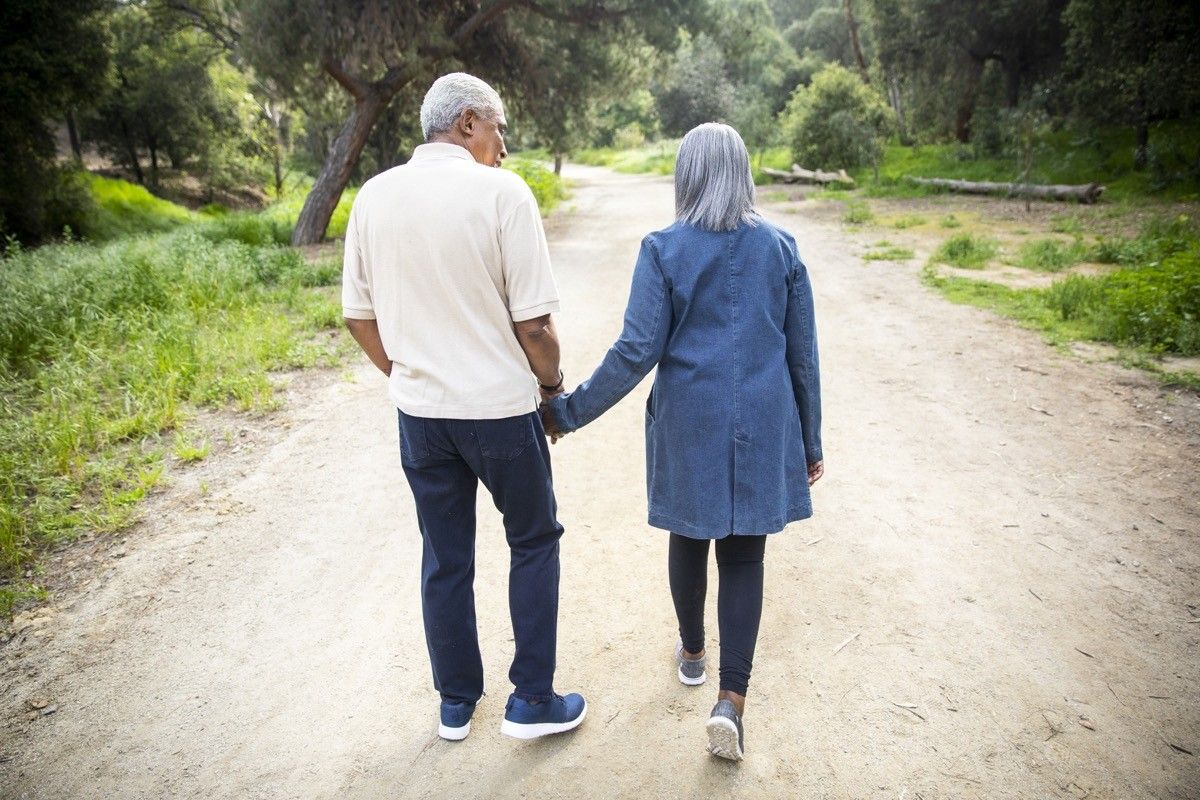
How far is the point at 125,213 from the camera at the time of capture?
55.3ft

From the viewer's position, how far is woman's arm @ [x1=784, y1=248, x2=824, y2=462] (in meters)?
2.12

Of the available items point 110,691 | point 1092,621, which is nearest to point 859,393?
point 1092,621

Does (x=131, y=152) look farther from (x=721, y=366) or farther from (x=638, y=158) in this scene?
(x=721, y=366)

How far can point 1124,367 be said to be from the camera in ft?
17.3

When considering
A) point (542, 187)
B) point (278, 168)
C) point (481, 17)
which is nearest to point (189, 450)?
point (481, 17)

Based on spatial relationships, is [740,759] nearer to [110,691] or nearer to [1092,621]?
[1092,621]

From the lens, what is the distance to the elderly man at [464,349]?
195 centimetres

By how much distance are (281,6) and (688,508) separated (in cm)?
1200

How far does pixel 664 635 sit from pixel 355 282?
1.79 meters

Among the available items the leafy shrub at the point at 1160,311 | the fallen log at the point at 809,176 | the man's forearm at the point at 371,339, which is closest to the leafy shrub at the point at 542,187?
the fallen log at the point at 809,176

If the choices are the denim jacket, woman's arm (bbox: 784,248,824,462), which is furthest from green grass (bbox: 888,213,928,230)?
the denim jacket

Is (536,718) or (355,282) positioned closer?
(355,282)

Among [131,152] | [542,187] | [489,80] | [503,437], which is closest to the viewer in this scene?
[503,437]

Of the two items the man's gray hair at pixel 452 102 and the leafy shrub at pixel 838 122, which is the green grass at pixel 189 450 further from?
the leafy shrub at pixel 838 122
